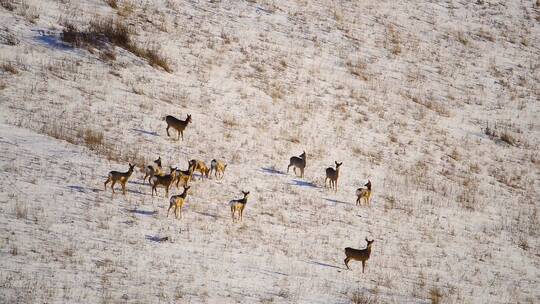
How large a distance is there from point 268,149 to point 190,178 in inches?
199

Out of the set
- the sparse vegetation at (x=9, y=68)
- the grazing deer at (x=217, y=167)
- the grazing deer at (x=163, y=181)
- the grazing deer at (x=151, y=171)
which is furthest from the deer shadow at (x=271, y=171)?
the sparse vegetation at (x=9, y=68)

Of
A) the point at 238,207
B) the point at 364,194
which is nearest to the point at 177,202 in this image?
the point at 238,207

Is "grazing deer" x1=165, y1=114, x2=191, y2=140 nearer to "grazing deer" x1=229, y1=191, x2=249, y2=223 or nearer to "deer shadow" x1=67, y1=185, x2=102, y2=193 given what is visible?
"grazing deer" x1=229, y1=191, x2=249, y2=223

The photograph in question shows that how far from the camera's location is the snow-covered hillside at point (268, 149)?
15289 millimetres

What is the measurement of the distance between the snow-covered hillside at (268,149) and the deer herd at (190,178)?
0.39 m

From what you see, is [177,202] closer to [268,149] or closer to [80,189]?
[80,189]

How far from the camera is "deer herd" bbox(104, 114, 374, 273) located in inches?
682

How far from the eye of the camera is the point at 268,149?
78.9 ft

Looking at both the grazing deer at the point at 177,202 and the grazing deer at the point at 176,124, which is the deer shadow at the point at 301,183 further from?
the grazing deer at the point at 177,202

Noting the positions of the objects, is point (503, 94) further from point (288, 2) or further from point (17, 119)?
point (17, 119)

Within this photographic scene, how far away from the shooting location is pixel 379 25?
38.9 metres

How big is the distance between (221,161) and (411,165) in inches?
337

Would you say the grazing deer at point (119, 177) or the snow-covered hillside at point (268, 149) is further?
the grazing deer at point (119, 177)

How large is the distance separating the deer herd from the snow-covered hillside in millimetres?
390
